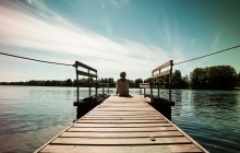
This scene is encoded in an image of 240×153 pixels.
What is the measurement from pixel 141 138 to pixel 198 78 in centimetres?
13401

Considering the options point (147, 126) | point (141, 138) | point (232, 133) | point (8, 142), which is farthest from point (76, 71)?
point (232, 133)

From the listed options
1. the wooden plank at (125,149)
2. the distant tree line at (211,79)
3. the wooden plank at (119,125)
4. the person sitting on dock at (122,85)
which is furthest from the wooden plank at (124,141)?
the distant tree line at (211,79)

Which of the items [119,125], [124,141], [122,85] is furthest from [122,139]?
[122,85]

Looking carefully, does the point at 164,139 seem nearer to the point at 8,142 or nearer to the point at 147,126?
the point at 147,126

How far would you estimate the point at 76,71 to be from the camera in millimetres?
10641

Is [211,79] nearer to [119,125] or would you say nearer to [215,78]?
[215,78]

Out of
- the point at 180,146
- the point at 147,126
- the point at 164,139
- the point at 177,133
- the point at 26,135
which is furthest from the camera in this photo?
the point at 26,135

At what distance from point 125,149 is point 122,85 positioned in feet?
40.8

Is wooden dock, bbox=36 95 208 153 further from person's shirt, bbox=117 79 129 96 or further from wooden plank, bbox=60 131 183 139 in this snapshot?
person's shirt, bbox=117 79 129 96

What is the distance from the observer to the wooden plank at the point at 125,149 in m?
3.83

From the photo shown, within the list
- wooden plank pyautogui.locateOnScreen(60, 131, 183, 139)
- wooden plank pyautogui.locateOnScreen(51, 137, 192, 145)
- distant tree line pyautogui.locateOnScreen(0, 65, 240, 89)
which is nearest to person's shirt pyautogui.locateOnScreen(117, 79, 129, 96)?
wooden plank pyautogui.locateOnScreen(60, 131, 183, 139)

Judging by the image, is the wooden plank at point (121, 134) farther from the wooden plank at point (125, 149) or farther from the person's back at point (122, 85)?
the person's back at point (122, 85)

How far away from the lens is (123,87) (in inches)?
654

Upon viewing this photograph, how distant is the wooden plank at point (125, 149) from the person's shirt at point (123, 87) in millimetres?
11780
